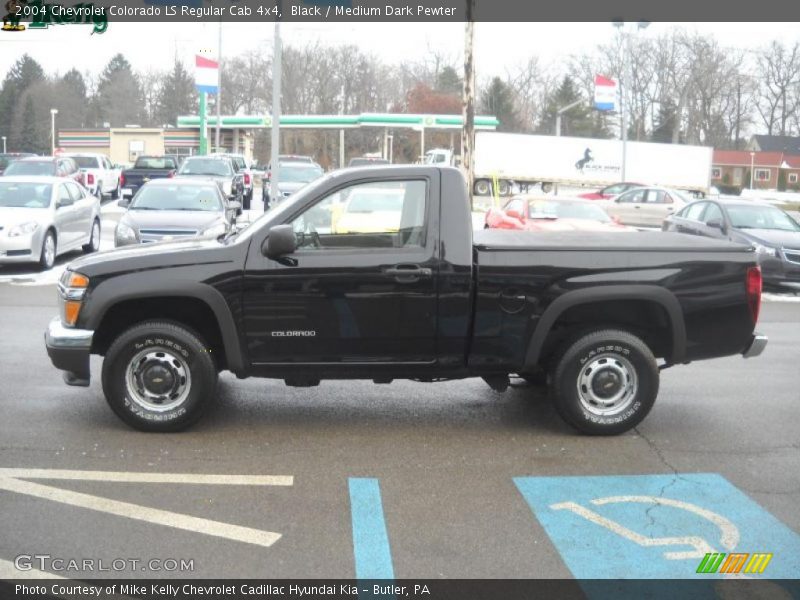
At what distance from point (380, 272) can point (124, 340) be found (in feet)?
6.10

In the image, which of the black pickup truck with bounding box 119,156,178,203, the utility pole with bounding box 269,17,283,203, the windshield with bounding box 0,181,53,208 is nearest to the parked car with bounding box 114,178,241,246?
the utility pole with bounding box 269,17,283,203

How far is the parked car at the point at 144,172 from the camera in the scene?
3338cm

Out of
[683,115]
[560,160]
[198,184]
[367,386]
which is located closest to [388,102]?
[683,115]

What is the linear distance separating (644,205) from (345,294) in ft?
84.4

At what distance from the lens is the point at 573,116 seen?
90.8 metres

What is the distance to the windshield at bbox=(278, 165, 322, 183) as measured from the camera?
28828 mm

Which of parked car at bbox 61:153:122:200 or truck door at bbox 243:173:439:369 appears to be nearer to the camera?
truck door at bbox 243:173:439:369

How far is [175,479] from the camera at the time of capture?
18.3 feet

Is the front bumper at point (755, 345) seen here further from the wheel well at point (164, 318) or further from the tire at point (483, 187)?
the tire at point (483, 187)

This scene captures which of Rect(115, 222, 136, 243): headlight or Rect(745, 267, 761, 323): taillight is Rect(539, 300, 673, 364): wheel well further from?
Rect(115, 222, 136, 243): headlight

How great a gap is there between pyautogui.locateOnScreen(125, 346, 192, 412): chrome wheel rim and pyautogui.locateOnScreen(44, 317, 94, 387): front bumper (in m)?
0.32

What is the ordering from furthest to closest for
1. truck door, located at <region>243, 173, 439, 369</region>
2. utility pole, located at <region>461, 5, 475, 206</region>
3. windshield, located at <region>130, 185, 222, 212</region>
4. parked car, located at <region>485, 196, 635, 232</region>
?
utility pole, located at <region>461, 5, 475, 206</region> < parked car, located at <region>485, 196, 635, 232</region> < windshield, located at <region>130, 185, 222, 212</region> < truck door, located at <region>243, 173, 439, 369</region>

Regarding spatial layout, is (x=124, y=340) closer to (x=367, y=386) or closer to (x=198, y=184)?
(x=367, y=386)

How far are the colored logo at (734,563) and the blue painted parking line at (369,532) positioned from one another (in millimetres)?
1538
